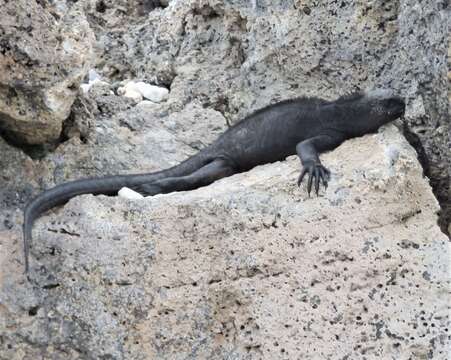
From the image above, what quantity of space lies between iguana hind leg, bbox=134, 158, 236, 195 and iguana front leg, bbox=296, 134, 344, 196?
525 millimetres

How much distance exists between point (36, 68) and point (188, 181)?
3.24ft

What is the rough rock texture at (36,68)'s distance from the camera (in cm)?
422

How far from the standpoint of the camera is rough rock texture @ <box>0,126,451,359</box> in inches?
137

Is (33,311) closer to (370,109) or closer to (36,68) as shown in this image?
(36,68)

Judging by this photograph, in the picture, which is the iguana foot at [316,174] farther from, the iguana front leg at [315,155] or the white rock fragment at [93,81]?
the white rock fragment at [93,81]

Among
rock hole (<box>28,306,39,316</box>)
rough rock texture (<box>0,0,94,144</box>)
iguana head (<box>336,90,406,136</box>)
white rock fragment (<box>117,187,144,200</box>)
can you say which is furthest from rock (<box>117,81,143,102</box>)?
rock hole (<box>28,306,39,316</box>)

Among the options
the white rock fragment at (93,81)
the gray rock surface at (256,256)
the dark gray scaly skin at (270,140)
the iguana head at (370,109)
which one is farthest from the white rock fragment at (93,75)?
the iguana head at (370,109)

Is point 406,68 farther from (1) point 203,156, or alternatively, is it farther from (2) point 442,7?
(1) point 203,156

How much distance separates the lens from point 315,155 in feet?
14.2

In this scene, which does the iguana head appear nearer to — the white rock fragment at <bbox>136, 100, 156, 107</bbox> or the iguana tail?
the iguana tail

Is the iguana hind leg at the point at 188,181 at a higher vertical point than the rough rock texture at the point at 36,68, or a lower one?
lower

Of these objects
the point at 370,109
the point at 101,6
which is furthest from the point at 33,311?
the point at 101,6

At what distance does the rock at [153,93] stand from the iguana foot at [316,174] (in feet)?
5.99

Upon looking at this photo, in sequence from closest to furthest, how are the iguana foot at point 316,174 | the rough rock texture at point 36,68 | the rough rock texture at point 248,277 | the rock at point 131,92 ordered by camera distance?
the rough rock texture at point 248,277
the iguana foot at point 316,174
the rough rock texture at point 36,68
the rock at point 131,92
